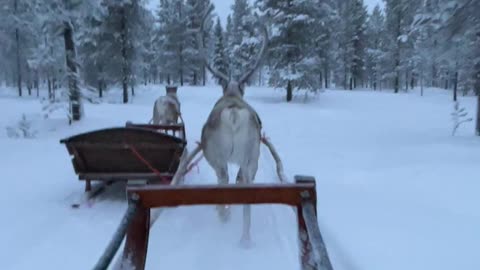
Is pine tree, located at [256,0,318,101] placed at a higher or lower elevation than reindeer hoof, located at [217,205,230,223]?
higher

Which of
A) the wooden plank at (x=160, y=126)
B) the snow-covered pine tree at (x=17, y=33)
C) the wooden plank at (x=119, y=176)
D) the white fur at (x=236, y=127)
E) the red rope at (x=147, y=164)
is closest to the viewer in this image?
the white fur at (x=236, y=127)

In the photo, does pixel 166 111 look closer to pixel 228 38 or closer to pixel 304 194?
pixel 304 194

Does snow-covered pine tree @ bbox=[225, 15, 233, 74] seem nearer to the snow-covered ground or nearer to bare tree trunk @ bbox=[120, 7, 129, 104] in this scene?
bare tree trunk @ bbox=[120, 7, 129, 104]

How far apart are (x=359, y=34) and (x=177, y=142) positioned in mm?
52604

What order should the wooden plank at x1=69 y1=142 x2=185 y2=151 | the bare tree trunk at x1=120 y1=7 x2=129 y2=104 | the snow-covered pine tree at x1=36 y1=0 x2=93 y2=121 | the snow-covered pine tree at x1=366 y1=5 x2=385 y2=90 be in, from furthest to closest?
the snow-covered pine tree at x1=366 y1=5 x2=385 y2=90 < the bare tree trunk at x1=120 y1=7 x2=129 y2=104 < the snow-covered pine tree at x1=36 y1=0 x2=93 y2=121 < the wooden plank at x1=69 y1=142 x2=185 y2=151

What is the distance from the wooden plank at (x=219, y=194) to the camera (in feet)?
9.00

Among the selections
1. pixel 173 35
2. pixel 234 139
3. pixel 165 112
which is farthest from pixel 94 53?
pixel 234 139

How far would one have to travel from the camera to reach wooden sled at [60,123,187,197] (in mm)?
5793

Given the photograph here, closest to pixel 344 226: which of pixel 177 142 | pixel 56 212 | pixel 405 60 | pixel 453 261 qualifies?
pixel 453 261

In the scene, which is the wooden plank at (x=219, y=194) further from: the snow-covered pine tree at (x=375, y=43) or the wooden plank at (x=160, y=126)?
the snow-covered pine tree at (x=375, y=43)

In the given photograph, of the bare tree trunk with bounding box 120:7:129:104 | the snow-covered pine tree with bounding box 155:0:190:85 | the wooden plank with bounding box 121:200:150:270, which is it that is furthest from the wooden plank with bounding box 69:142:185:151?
the snow-covered pine tree with bounding box 155:0:190:85

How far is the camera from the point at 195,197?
2.76m

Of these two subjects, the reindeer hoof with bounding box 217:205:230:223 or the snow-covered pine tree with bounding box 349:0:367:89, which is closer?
the reindeer hoof with bounding box 217:205:230:223

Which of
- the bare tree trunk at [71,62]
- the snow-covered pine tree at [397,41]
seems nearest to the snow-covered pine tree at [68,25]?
the bare tree trunk at [71,62]
